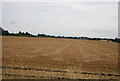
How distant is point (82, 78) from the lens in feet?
20.0

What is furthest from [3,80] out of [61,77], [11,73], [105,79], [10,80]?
[105,79]

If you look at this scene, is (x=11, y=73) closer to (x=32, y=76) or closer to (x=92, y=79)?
(x=32, y=76)

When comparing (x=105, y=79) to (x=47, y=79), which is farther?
(x=105, y=79)

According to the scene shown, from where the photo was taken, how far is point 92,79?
19.8 feet

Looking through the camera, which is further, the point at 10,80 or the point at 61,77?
the point at 61,77

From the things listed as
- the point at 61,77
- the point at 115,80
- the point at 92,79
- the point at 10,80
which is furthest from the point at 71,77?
the point at 10,80

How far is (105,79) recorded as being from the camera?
622 cm

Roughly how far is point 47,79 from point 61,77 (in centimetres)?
64

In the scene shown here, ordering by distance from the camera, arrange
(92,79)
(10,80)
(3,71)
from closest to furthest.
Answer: (10,80) → (92,79) → (3,71)

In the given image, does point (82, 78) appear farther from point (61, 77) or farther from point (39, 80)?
point (39, 80)

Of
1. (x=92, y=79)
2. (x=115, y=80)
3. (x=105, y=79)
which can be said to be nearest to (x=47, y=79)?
(x=92, y=79)

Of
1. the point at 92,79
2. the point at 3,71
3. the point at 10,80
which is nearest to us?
the point at 10,80

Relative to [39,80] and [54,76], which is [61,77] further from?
[39,80]

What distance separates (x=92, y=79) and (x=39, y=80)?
2.27 metres
